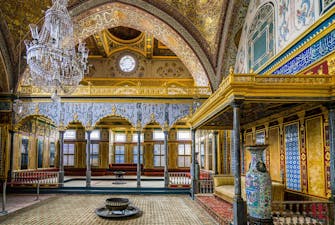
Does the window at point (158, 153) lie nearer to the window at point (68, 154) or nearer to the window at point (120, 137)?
the window at point (120, 137)

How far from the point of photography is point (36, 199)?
10.3 metres

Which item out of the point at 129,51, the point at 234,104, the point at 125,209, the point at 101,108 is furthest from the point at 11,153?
the point at 234,104

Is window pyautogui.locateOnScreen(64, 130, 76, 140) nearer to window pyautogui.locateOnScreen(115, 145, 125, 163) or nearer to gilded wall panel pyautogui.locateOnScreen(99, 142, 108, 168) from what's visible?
gilded wall panel pyautogui.locateOnScreen(99, 142, 108, 168)

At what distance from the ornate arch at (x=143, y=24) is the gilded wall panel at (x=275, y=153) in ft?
15.5

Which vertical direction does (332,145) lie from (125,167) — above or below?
above

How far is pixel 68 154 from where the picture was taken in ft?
57.9

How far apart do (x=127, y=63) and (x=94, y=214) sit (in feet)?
34.0

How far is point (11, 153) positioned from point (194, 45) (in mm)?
8202

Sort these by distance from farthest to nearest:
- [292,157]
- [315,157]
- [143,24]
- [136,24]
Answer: [136,24] < [143,24] < [292,157] < [315,157]

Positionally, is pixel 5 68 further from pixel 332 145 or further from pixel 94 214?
pixel 332 145

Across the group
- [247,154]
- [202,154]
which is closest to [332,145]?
[247,154]

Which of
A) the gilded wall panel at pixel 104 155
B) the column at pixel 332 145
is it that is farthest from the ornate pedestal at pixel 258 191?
the gilded wall panel at pixel 104 155

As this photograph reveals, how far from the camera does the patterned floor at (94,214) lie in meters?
7.05

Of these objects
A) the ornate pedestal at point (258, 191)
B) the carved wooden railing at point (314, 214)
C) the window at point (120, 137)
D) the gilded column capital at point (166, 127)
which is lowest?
the carved wooden railing at point (314, 214)
